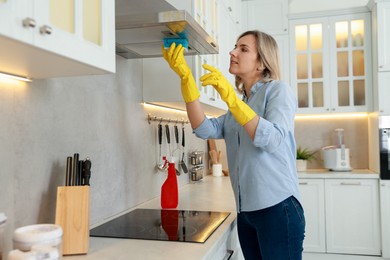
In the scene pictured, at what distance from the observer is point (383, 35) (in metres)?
3.39

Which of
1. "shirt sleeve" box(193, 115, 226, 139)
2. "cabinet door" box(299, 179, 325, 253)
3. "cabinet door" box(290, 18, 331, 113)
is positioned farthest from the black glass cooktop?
"cabinet door" box(290, 18, 331, 113)

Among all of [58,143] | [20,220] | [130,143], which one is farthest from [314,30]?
[20,220]

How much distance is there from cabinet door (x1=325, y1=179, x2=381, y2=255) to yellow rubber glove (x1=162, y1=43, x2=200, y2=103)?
244 cm

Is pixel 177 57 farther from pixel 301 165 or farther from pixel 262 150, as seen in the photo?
pixel 301 165

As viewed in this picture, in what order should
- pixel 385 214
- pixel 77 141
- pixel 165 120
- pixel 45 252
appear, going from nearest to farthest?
pixel 45 252
pixel 77 141
pixel 165 120
pixel 385 214

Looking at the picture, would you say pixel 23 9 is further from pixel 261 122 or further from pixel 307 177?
Result: pixel 307 177

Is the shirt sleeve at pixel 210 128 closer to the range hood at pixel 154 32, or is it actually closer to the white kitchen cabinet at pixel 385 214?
the range hood at pixel 154 32

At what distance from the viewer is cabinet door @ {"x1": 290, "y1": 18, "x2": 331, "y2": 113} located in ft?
12.5

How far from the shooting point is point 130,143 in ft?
6.23

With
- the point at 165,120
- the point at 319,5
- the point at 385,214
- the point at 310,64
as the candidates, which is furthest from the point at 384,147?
the point at 165,120

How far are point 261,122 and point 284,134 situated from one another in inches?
4.7

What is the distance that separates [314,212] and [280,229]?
242 cm

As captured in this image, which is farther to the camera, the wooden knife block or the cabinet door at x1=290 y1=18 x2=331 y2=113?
the cabinet door at x1=290 y1=18 x2=331 y2=113

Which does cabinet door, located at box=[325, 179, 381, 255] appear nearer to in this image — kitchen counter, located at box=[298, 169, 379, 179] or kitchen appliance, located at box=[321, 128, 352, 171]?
kitchen counter, located at box=[298, 169, 379, 179]
